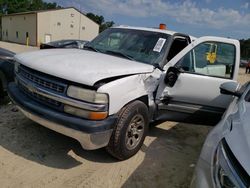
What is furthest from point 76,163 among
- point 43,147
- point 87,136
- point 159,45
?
point 159,45

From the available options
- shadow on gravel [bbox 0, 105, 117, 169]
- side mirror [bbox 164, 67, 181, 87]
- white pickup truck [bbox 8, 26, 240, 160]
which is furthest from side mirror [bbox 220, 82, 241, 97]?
shadow on gravel [bbox 0, 105, 117, 169]

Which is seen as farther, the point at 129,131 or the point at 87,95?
the point at 129,131

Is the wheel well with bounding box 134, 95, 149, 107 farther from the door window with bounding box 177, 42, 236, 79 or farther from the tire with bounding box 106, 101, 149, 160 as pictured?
the door window with bounding box 177, 42, 236, 79

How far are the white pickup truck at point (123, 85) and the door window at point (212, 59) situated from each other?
16mm

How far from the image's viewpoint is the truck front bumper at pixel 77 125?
2904 mm

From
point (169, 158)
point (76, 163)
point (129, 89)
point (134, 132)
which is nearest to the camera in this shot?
point (129, 89)

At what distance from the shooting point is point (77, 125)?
290 centimetres

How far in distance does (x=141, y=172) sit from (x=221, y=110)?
5.83ft

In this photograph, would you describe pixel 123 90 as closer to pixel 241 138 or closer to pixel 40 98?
pixel 40 98

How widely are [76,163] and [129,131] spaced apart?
83 centimetres

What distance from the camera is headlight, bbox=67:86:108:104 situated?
290 centimetres

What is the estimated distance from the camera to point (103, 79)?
9.96 ft

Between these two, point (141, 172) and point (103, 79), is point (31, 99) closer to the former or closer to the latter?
point (103, 79)

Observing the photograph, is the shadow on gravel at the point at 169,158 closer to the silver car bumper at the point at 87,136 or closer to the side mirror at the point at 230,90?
the silver car bumper at the point at 87,136
